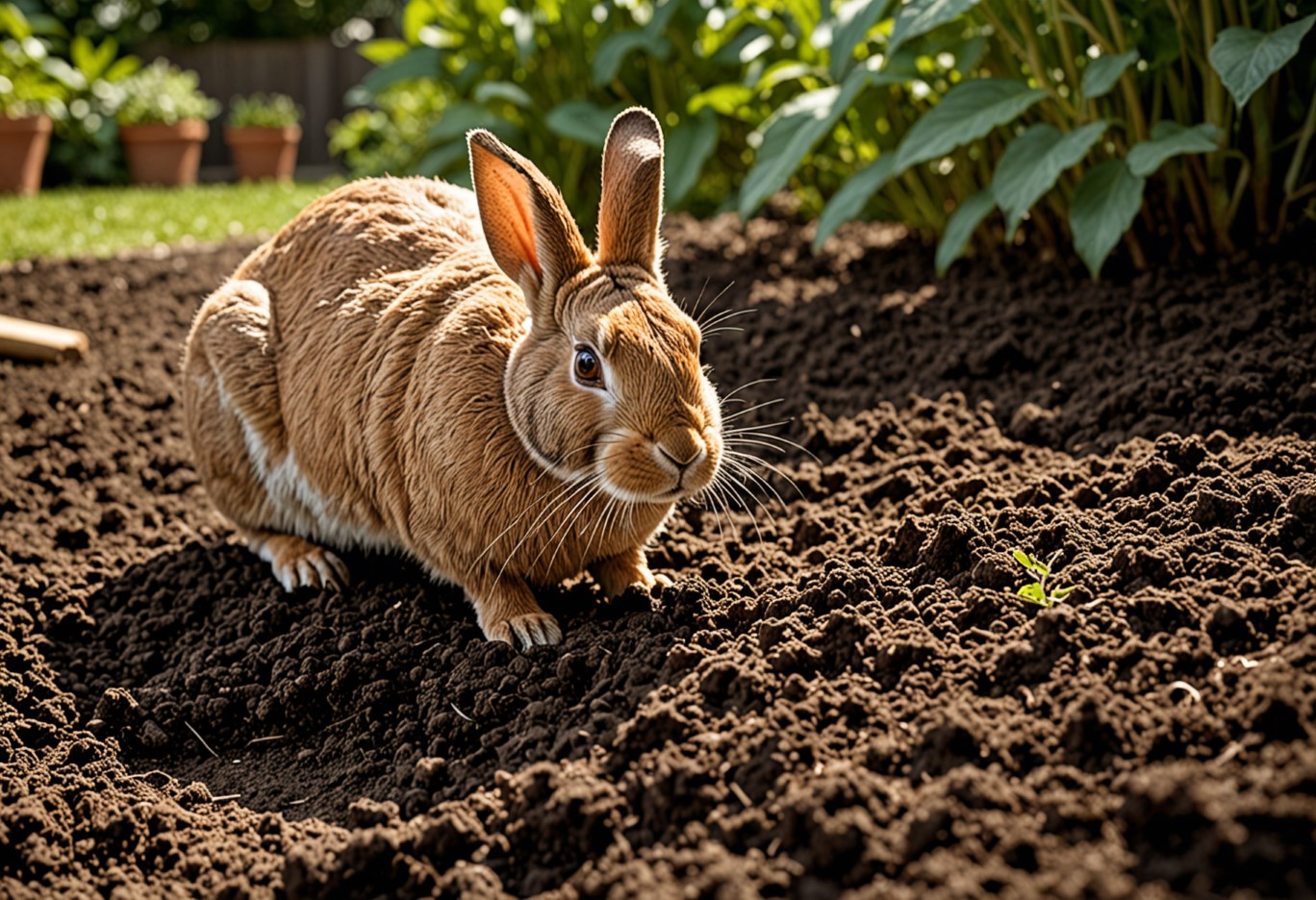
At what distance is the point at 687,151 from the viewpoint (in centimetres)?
585

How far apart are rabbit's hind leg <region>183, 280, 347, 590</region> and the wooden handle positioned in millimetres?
1979

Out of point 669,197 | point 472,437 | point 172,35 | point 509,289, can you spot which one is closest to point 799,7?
point 669,197

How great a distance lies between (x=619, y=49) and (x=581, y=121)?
1.50 ft

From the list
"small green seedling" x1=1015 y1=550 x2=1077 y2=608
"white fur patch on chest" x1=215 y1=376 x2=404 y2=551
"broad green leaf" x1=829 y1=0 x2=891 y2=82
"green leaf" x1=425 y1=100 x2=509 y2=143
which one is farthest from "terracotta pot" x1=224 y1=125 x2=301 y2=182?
"small green seedling" x1=1015 y1=550 x2=1077 y2=608

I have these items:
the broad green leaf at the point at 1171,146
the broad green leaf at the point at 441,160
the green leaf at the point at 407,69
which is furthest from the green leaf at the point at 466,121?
the broad green leaf at the point at 1171,146

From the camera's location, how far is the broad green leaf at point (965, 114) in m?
4.16

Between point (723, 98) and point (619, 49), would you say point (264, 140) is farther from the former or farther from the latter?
point (723, 98)

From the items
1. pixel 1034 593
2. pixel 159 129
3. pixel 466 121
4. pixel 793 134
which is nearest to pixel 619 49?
pixel 466 121

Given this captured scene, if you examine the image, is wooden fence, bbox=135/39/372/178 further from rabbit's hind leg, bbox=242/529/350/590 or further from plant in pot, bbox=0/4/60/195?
rabbit's hind leg, bbox=242/529/350/590

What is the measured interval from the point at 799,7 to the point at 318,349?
3089 millimetres

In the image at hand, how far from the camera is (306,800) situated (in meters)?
2.54

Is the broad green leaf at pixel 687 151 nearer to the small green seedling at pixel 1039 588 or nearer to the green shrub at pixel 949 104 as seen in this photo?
the green shrub at pixel 949 104

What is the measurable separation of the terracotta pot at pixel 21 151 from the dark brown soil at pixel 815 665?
7.23m

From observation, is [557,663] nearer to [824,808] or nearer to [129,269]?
[824,808]
